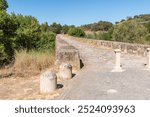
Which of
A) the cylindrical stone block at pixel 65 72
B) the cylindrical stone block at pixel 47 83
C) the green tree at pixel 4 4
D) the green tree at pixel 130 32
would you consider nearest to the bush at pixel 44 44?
the green tree at pixel 130 32

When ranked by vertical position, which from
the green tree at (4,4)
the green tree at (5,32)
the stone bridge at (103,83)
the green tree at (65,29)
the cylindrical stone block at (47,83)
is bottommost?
the stone bridge at (103,83)

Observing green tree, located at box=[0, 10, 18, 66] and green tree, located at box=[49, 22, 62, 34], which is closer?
green tree, located at box=[0, 10, 18, 66]

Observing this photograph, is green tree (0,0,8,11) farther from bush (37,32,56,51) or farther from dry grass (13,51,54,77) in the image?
bush (37,32,56,51)

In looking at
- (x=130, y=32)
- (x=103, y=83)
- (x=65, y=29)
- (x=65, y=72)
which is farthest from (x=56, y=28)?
(x=103, y=83)

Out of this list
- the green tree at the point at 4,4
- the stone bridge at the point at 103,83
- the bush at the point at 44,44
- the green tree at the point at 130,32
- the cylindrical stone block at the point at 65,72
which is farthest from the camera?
the green tree at the point at 130,32

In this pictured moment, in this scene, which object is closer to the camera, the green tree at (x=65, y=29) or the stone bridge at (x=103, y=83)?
the stone bridge at (x=103, y=83)

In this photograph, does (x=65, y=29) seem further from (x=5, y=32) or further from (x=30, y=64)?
(x=30, y=64)

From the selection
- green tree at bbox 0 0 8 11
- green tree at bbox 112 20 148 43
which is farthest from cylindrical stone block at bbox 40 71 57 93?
green tree at bbox 112 20 148 43

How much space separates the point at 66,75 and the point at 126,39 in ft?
110

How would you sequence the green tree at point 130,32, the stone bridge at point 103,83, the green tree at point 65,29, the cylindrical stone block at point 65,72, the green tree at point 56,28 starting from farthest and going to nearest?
the green tree at point 56,28
the green tree at point 65,29
the green tree at point 130,32
the cylindrical stone block at point 65,72
the stone bridge at point 103,83

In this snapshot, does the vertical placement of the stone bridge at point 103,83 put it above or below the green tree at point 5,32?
below

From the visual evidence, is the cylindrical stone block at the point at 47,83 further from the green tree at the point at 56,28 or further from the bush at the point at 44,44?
the green tree at the point at 56,28

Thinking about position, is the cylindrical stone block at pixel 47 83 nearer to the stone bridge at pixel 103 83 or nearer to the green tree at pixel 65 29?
the stone bridge at pixel 103 83

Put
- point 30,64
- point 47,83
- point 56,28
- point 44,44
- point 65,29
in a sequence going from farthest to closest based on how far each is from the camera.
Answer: point 56,28 → point 65,29 → point 44,44 → point 30,64 → point 47,83
